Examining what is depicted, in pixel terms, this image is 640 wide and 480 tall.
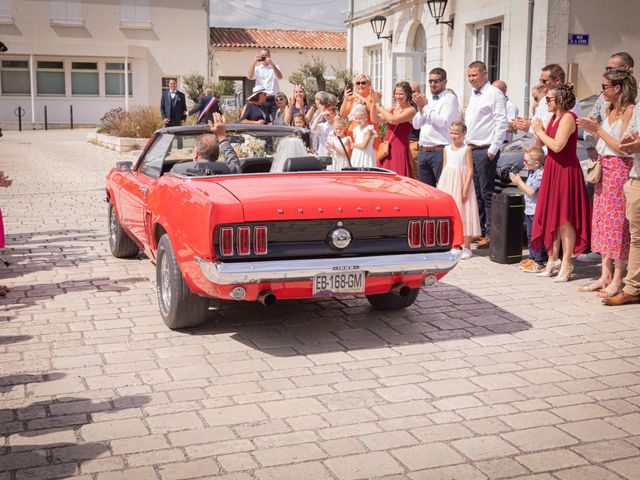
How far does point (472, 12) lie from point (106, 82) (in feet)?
99.5

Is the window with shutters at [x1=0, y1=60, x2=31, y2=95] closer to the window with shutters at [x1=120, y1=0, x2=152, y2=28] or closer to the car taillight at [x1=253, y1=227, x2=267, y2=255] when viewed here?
the window with shutters at [x1=120, y1=0, x2=152, y2=28]

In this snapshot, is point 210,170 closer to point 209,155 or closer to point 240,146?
point 209,155

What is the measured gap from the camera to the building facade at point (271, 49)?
51.4 meters

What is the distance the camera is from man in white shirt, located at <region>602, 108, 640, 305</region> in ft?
21.6

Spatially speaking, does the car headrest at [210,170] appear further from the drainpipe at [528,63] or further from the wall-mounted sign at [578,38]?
the wall-mounted sign at [578,38]

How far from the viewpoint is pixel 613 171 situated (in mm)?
7066

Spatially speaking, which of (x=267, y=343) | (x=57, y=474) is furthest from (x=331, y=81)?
(x=57, y=474)

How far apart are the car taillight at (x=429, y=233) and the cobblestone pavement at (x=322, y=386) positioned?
0.69m

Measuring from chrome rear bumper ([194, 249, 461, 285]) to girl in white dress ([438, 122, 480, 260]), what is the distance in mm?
→ 3340

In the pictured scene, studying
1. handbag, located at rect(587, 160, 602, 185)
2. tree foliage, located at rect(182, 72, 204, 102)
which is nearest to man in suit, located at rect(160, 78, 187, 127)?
handbag, located at rect(587, 160, 602, 185)

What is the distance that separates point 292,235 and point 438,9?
52.5 ft

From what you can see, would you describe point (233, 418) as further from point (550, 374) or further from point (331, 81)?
point (331, 81)

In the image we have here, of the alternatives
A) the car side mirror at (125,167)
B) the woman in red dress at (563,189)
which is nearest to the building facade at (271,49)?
the car side mirror at (125,167)

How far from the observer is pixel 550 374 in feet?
16.8
